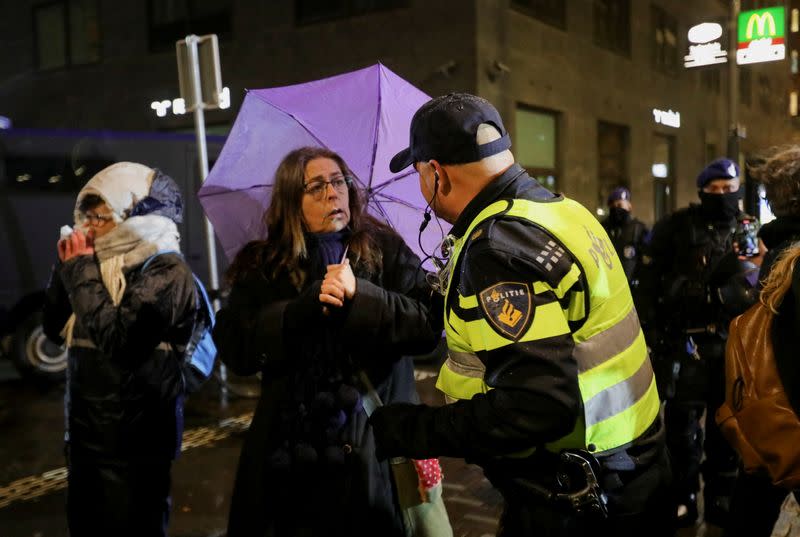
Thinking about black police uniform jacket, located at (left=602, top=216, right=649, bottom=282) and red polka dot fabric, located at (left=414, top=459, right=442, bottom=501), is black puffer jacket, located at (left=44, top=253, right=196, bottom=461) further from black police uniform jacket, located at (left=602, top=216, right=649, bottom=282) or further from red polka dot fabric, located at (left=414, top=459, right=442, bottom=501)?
black police uniform jacket, located at (left=602, top=216, right=649, bottom=282)

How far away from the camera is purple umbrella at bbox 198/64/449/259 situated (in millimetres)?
2818

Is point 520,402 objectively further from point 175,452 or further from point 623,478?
point 175,452

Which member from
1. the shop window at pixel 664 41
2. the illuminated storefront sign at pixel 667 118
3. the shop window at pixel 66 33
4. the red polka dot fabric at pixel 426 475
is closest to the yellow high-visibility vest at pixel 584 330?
the red polka dot fabric at pixel 426 475

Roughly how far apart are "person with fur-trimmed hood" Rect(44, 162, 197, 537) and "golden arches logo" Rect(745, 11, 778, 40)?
11634 millimetres

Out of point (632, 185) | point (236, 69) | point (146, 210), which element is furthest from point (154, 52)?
point (146, 210)

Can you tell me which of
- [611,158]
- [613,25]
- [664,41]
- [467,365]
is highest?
[664,41]

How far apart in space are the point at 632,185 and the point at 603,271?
16.9 metres

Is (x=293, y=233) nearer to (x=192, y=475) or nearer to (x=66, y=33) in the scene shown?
(x=192, y=475)

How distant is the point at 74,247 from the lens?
2.90 m

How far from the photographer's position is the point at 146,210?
119 inches

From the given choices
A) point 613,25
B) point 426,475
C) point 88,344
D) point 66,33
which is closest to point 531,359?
point 426,475

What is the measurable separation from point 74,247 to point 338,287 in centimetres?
127

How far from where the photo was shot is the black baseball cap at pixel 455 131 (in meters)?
1.81

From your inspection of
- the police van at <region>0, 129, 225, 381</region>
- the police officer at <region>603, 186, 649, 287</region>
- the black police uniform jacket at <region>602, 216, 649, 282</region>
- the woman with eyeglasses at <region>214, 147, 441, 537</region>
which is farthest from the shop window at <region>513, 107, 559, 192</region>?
the woman with eyeglasses at <region>214, 147, 441, 537</region>
